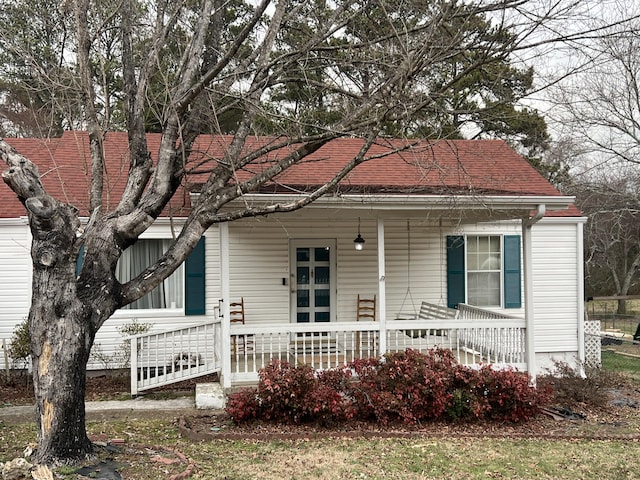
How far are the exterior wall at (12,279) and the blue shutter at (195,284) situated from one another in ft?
9.25

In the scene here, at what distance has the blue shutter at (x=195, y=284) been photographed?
38.7 feet

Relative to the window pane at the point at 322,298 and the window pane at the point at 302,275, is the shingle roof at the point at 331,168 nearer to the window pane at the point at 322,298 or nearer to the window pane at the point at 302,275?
the window pane at the point at 302,275

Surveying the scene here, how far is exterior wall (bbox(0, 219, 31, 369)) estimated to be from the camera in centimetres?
1131

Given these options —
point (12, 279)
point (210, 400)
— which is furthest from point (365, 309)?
point (12, 279)

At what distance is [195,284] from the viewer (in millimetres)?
11852

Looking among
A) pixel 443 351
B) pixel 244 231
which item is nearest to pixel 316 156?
pixel 244 231

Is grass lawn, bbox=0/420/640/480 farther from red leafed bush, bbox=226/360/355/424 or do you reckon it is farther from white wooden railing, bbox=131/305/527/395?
white wooden railing, bbox=131/305/527/395

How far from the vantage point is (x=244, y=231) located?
12.2 meters

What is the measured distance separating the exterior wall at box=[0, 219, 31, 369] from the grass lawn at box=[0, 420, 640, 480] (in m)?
3.67

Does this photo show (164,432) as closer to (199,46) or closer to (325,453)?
(325,453)

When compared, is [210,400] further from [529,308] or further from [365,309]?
[529,308]

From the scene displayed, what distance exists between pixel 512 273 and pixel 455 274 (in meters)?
1.38

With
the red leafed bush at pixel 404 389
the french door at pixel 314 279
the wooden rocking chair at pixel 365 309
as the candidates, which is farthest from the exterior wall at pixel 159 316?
the red leafed bush at pixel 404 389

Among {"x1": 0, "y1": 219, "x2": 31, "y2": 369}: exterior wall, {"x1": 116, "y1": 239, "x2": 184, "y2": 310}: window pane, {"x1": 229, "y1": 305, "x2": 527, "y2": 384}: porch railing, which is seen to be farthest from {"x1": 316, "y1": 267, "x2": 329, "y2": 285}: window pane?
{"x1": 0, "y1": 219, "x2": 31, "y2": 369}: exterior wall
